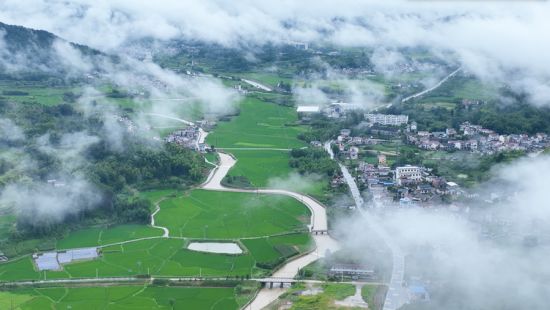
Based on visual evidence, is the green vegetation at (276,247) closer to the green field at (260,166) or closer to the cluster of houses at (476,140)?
the green field at (260,166)

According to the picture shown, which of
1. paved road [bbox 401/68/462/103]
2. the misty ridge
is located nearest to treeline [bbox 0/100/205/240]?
the misty ridge

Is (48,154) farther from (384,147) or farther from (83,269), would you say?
(384,147)

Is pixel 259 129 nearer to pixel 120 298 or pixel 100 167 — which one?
pixel 100 167

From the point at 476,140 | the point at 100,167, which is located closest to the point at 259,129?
the point at 476,140

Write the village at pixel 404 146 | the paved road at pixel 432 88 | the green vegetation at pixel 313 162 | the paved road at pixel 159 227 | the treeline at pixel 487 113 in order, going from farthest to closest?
the paved road at pixel 432 88, the treeline at pixel 487 113, the green vegetation at pixel 313 162, the village at pixel 404 146, the paved road at pixel 159 227

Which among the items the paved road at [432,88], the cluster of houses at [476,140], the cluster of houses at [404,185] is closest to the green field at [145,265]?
the cluster of houses at [404,185]

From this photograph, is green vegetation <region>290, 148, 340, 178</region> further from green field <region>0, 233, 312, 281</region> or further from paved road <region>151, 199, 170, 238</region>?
green field <region>0, 233, 312, 281</region>

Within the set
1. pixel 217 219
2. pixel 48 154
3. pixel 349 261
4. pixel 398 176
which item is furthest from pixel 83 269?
pixel 398 176
